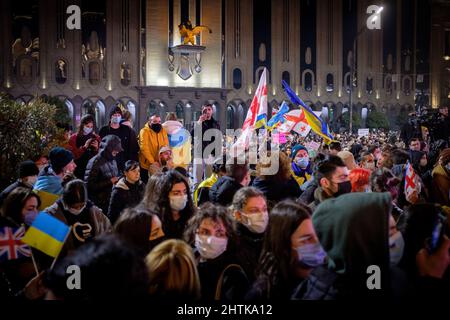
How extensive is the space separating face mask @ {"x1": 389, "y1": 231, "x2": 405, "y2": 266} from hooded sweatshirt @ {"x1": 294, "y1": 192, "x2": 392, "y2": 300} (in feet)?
1.17

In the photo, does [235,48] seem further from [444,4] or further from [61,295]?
[61,295]

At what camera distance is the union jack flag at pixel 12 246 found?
430 cm

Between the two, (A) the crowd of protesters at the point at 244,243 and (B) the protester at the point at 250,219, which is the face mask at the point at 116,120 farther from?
(B) the protester at the point at 250,219

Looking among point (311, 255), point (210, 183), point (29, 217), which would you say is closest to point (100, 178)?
point (210, 183)

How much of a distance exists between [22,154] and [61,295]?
25.1 ft

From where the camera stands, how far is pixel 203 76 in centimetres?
3975

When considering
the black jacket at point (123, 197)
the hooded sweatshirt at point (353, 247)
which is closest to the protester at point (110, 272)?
the hooded sweatshirt at point (353, 247)

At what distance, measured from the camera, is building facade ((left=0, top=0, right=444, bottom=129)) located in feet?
117

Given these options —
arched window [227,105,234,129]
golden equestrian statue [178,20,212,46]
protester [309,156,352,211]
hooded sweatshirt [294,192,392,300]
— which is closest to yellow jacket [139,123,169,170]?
protester [309,156,352,211]

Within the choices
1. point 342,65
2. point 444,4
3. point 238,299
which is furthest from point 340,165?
point 444,4

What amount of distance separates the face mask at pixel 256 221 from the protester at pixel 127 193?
2138 millimetres

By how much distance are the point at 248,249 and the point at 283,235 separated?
710 millimetres

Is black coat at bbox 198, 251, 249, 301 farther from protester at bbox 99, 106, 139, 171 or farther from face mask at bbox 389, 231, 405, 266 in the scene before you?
protester at bbox 99, 106, 139, 171

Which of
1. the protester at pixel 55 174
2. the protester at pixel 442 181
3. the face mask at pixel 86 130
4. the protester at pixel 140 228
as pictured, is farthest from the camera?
the face mask at pixel 86 130
